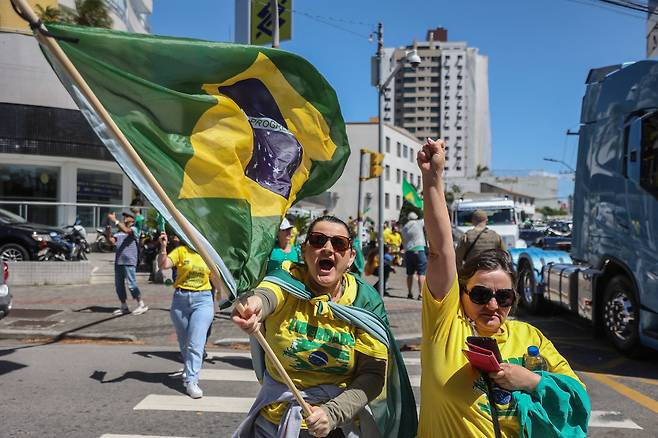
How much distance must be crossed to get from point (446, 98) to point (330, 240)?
14072 centimetres

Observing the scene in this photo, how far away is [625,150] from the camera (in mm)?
7137

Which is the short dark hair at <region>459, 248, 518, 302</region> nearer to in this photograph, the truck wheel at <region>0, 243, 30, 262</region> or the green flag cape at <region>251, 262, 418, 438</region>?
the green flag cape at <region>251, 262, 418, 438</region>

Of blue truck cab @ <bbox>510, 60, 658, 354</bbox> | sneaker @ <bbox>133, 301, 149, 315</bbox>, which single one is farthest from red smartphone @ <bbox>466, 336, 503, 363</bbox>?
sneaker @ <bbox>133, 301, 149, 315</bbox>

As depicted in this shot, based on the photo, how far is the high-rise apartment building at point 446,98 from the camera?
134625 mm

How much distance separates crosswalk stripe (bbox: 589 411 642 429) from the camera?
5.13m

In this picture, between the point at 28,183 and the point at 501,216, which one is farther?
the point at 28,183

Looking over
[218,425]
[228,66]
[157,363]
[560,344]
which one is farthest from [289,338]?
[560,344]

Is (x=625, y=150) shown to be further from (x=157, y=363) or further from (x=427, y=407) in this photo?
(x=157, y=363)

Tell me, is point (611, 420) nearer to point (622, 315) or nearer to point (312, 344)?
point (622, 315)

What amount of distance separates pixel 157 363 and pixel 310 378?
5462mm

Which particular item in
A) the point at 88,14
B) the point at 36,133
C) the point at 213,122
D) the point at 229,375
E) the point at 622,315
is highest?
the point at 88,14

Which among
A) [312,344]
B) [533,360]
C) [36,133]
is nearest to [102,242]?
[36,133]

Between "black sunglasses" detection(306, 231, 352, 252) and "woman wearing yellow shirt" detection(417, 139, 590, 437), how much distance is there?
22.1 inches

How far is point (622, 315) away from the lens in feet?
24.6
